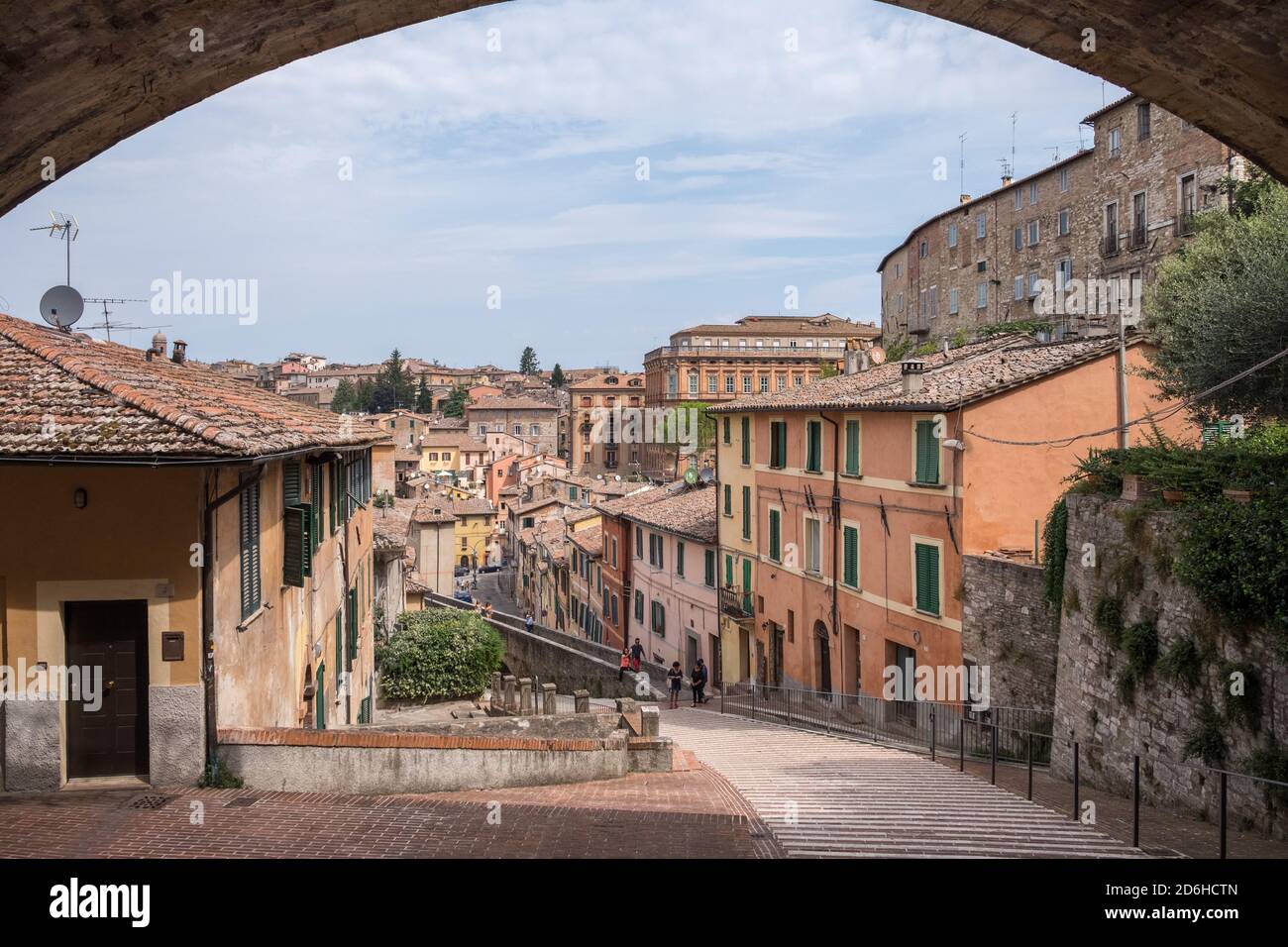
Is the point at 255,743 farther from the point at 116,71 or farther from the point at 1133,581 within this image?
the point at 1133,581

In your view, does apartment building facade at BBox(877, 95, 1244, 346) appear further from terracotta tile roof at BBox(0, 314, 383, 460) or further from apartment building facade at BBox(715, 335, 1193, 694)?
terracotta tile roof at BBox(0, 314, 383, 460)

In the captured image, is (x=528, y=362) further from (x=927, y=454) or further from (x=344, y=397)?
(x=927, y=454)

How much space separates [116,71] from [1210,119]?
5.56 metres

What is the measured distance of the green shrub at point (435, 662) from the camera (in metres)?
29.1

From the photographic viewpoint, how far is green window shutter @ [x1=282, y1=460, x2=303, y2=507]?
559 inches

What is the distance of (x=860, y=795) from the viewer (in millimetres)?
12938

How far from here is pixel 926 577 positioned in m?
22.5

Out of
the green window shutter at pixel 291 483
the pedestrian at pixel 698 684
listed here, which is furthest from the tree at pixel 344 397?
the green window shutter at pixel 291 483

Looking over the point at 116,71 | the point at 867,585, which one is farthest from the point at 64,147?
the point at 867,585

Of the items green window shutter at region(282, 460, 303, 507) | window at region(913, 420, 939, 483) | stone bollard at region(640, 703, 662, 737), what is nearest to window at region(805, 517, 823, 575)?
window at region(913, 420, 939, 483)

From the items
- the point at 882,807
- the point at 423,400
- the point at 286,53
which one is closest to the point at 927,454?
the point at 882,807

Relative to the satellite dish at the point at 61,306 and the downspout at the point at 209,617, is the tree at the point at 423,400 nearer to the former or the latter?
the satellite dish at the point at 61,306

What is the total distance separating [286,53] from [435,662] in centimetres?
2512

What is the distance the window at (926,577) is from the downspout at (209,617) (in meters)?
15.5
